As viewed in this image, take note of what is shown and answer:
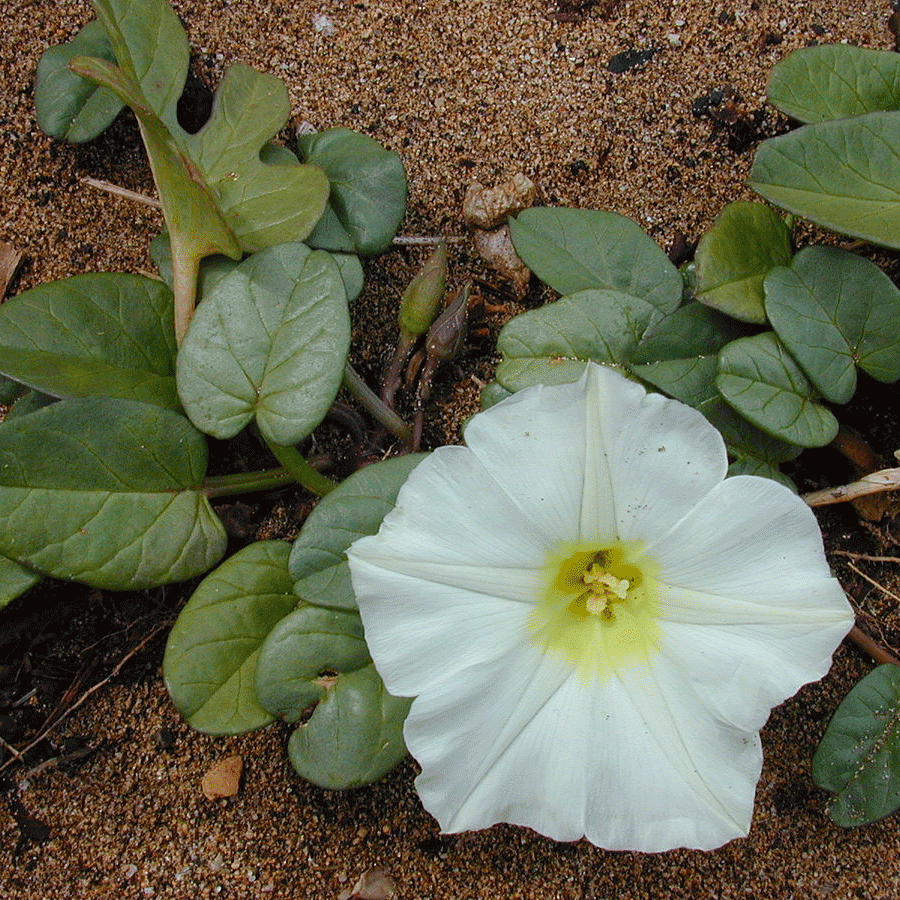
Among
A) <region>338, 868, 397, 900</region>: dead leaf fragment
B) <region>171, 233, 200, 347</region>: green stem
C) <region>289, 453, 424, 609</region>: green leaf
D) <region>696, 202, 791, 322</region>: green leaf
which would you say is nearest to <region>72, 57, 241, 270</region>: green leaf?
<region>171, 233, 200, 347</region>: green stem

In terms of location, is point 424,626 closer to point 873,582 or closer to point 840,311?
point 840,311

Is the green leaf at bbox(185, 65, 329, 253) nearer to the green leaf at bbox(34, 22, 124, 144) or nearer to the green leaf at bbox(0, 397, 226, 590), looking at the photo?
the green leaf at bbox(34, 22, 124, 144)

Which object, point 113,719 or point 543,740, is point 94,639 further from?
point 543,740

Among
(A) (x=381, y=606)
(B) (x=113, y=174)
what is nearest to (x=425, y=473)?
(A) (x=381, y=606)

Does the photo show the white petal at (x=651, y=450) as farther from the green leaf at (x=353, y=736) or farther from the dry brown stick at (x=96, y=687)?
the dry brown stick at (x=96, y=687)

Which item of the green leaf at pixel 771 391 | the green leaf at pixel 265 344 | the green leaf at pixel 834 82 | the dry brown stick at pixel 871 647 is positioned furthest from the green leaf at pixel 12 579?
the green leaf at pixel 834 82

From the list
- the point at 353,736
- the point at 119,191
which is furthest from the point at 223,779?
the point at 119,191
